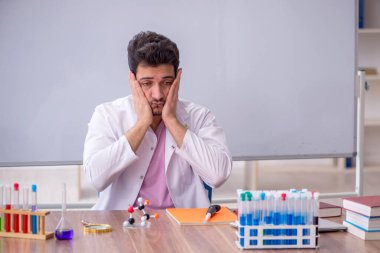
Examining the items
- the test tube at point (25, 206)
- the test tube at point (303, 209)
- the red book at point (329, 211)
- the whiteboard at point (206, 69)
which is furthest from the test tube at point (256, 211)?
the whiteboard at point (206, 69)

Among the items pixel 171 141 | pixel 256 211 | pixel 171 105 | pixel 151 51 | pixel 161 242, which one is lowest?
pixel 161 242

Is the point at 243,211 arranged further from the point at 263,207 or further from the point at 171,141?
the point at 171,141

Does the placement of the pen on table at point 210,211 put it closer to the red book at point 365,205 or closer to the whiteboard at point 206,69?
the red book at point 365,205

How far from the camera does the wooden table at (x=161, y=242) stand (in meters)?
1.79

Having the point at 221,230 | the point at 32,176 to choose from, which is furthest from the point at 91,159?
the point at 32,176

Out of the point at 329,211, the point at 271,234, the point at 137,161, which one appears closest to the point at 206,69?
the point at 137,161

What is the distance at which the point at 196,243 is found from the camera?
6.04 feet

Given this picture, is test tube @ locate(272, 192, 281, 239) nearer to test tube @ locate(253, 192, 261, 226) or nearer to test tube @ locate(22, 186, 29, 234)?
test tube @ locate(253, 192, 261, 226)

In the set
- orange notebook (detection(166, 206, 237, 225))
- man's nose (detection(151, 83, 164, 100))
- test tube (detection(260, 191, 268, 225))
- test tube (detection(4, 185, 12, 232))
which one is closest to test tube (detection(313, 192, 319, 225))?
test tube (detection(260, 191, 268, 225))

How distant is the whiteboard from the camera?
12.6 ft

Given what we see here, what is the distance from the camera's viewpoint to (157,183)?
268cm

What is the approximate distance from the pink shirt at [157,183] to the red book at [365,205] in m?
0.84

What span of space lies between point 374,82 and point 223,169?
4714 millimetres

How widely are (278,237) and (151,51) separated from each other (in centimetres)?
116
